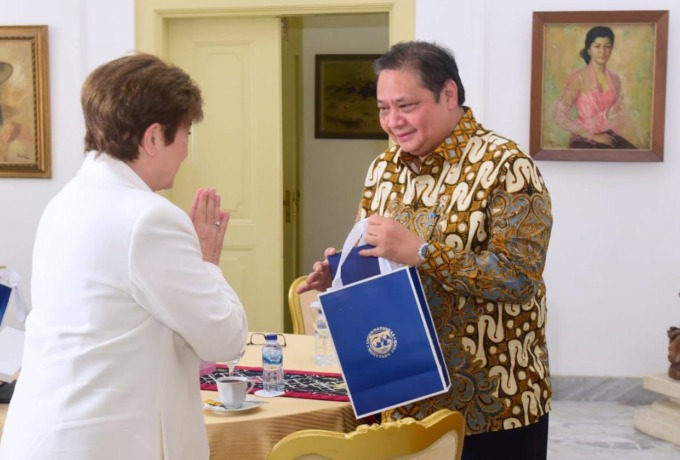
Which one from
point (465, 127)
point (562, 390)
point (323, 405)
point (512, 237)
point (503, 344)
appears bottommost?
point (562, 390)

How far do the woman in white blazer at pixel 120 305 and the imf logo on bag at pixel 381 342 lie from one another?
1.39ft

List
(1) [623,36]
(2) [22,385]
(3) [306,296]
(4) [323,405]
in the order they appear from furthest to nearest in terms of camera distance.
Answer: (1) [623,36] → (3) [306,296] → (4) [323,405] → (2) [22,385]

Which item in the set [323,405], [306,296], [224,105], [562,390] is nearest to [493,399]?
[323,405]

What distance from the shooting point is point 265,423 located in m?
2.33

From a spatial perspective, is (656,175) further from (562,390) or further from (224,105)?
(224,105)

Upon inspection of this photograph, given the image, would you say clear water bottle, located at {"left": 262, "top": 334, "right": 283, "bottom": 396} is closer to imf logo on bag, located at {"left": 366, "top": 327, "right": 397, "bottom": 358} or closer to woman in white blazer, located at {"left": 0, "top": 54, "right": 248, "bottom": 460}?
imf logo on bag, located at {"left": 366, "top": 327, "right": 397, "bottom": 358}

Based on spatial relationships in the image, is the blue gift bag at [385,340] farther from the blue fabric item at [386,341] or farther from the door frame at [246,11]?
the door frame at [246,11]

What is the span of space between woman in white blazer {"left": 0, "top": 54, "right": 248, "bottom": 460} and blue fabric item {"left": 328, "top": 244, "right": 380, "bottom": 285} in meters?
0.45

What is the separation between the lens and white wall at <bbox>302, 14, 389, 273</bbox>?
25.4 feet

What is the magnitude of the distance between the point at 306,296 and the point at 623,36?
2.48 metres

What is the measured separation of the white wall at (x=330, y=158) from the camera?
7738mm

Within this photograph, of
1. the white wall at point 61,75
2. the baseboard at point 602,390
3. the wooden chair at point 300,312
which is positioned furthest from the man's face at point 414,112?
the white wall at point 61,75

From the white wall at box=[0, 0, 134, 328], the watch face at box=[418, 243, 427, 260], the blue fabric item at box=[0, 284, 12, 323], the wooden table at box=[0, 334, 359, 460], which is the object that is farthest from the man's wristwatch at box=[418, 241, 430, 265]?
the white wall at box=[0, 0, 134, 328]

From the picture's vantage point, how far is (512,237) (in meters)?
2.03
